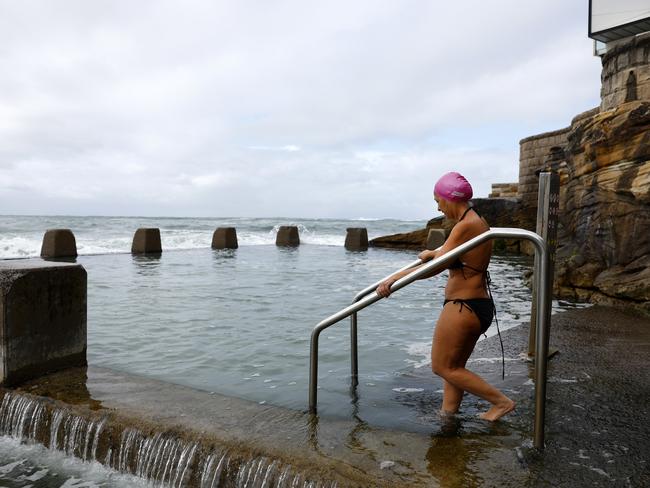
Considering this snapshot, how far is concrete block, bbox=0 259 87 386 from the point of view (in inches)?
163

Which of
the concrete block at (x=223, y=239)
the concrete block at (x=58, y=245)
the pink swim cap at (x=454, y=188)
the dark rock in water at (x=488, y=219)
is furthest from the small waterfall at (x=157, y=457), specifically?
the dark rock in water at (x=488, y=219)

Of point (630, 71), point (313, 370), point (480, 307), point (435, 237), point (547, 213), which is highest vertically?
point (630, 71)

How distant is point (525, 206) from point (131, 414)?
2596 centimetres

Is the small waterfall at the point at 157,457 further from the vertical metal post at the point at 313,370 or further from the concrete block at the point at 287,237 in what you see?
the concrete block at the point at 287,237

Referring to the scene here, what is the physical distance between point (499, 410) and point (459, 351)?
49 cm

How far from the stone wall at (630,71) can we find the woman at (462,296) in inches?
604

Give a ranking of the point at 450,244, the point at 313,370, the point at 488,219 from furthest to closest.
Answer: the point at 488,219, the point at 313,370, the point at 450,244

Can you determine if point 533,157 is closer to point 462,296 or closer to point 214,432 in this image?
point 462,296

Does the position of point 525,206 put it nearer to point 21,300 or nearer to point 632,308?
point 632,308

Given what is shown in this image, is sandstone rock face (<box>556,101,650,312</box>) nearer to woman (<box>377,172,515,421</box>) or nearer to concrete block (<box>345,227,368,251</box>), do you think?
woman (<box>377,172,515,421</box>)

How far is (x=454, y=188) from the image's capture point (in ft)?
10.7

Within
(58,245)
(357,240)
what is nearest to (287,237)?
(357,240)

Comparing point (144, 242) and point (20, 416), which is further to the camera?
point (144, 242)

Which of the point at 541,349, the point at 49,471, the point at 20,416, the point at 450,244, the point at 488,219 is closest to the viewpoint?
the point at 541,349
